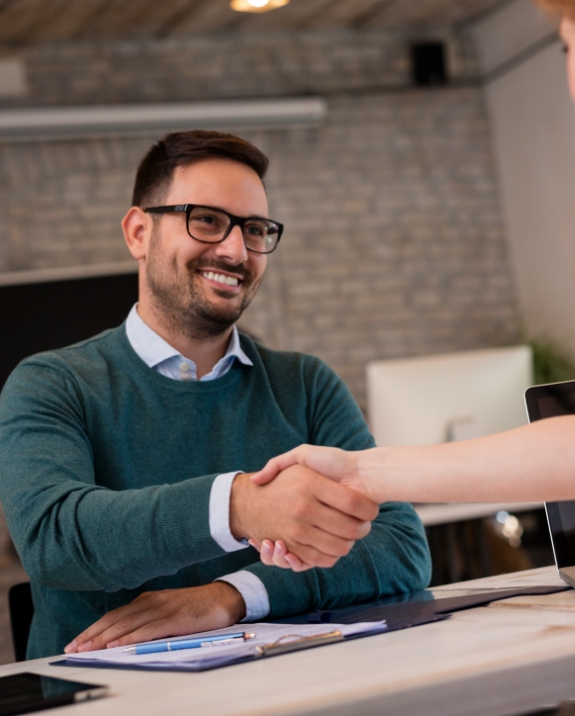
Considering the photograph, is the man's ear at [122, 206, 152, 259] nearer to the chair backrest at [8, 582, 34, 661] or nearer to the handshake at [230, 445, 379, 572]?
the chair backrest at [8, 582, 34, 661]

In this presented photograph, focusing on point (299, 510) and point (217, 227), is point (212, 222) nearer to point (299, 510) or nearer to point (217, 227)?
point (217, 227)

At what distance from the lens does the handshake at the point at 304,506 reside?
49.7 inches

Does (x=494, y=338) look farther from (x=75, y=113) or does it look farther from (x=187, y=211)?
(x=187, y=211)

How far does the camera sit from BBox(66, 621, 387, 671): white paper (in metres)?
0.98

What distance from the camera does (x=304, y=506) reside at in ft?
4.14

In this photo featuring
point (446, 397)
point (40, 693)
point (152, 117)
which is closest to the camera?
point (40, 693)

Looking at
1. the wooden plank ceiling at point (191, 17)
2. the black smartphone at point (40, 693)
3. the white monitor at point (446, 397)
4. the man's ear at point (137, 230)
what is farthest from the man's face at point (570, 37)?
the wooden plank ceiling at point (191, 17)

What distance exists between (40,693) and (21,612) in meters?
0.92

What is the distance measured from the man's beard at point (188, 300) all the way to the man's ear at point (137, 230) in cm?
7

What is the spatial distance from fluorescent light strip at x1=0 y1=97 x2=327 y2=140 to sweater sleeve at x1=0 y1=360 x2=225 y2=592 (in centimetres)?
361

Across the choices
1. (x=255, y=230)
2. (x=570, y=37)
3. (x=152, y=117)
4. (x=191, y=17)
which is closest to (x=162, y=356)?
(x=255, y=230)

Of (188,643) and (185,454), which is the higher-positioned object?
(185,454)

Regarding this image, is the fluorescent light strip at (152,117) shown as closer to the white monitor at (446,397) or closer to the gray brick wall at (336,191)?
the gray brick wall at (336,191)

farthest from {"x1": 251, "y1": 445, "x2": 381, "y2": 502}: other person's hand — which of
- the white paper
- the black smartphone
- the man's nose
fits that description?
the man's nose
